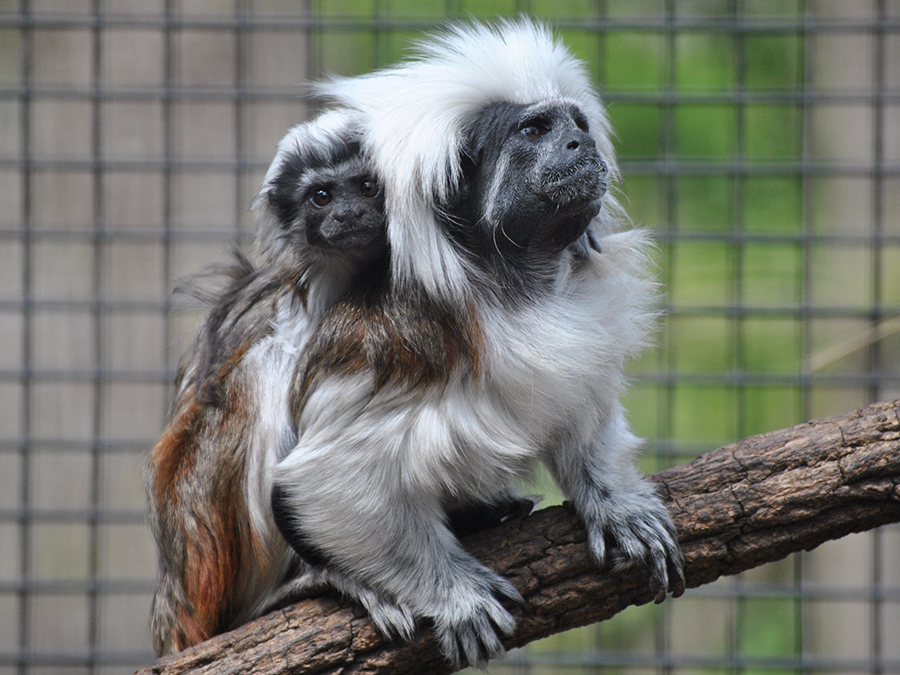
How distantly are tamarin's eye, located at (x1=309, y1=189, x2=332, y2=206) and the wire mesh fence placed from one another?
2097 millimetres

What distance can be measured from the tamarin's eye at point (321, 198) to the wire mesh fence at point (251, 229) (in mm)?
2097

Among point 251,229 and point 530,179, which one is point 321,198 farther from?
point 251,229

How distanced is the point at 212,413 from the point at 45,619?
9.81 ft

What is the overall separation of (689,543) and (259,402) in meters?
1.01

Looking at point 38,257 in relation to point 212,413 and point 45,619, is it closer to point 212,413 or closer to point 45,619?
point 45,619

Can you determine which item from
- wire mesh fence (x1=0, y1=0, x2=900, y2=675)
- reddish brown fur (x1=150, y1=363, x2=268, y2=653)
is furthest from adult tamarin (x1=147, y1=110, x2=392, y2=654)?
wire mesh fence (x1=0, y1=0, x2=900, y2=675)

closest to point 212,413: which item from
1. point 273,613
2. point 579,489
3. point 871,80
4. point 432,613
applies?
point 273,613

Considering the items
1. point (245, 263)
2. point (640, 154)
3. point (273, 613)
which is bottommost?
point (273, 613)

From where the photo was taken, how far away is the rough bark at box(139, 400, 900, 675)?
1.98 metres

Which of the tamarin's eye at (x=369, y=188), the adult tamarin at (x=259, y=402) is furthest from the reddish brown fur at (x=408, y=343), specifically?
the tamarin's eye at (x=369, y=188)

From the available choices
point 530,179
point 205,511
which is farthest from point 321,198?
point 205,511

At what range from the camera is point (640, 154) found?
15.2 feet

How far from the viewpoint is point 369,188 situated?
2076 mm

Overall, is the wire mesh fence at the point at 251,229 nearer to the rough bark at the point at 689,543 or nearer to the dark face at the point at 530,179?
the rough bark at the point at 689,543
